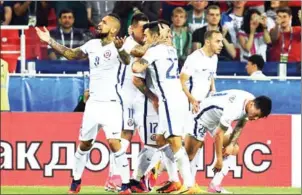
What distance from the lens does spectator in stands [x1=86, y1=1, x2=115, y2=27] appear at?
22.1m

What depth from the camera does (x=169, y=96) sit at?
16.5 metres

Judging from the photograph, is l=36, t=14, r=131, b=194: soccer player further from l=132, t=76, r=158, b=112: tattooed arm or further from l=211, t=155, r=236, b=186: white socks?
l=211, t=155, r=236, b=186: white socks

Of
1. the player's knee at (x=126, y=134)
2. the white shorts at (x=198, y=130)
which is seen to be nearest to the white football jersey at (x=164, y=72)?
the white shorts at (x=198, y=130)

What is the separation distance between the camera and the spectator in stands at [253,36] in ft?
71.6

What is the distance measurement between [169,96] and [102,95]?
2.71 ft

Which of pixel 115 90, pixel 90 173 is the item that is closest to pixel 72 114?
pixel 90 173

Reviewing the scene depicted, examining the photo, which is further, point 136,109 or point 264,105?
point 136,109

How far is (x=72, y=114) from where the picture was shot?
19.6 meters

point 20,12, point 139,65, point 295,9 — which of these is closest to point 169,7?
point 295,9

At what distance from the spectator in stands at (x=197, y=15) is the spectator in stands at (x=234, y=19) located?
0.33 m

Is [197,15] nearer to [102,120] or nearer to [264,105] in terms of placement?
[102,120]

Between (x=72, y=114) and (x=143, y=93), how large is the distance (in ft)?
9.10

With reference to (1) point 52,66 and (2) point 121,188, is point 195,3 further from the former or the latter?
(2) point 121,188

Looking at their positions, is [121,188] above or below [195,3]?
below
